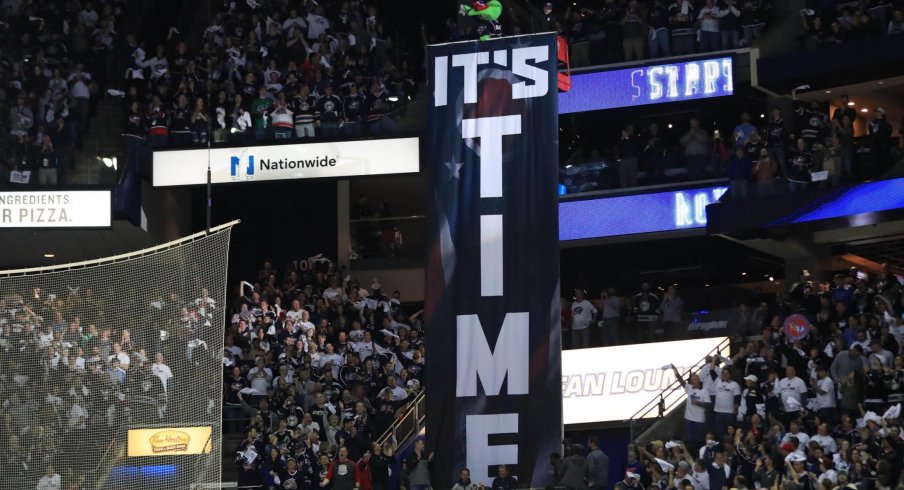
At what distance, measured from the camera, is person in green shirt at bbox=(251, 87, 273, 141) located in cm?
3022

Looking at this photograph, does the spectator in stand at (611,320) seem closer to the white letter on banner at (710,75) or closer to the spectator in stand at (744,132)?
the spectator in stand at (744,132)

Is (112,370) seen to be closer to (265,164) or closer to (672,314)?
(672,314)

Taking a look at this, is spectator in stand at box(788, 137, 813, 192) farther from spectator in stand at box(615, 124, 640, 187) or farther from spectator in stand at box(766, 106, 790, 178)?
spectator in stand at box(615, 124, 640, 187)

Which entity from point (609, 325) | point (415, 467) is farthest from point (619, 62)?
point (415, 467)

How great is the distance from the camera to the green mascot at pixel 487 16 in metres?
22.9

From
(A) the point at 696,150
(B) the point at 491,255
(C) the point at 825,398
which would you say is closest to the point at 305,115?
(A) the point at 696,150

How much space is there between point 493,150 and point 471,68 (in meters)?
1.31

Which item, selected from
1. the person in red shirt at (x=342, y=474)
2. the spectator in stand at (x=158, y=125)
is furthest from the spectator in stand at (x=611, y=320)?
Answer: the spectator in stand at (x=158, y=125)

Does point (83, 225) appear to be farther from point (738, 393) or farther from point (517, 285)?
point (738, 393)

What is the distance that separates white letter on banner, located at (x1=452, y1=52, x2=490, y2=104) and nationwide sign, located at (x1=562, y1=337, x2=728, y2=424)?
5628 mm

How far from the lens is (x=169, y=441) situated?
1927 centimetres

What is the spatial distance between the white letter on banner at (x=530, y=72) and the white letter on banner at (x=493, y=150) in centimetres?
38

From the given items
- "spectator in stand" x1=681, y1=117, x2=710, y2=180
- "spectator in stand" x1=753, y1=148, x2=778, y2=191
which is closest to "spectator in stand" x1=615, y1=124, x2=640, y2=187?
"spectator in stand" x1=681, y1=117, x2=710, y2=180

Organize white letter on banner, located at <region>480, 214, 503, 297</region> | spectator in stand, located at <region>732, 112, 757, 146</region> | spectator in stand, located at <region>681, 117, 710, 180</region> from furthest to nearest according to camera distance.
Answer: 1. spectator in stand, located at <region>681, 117, 710, 180</region>
2. spectator in stand, located at <region>732, 112, 757, 146</region>
3. white letter on banner, located at <region>480, 214, 503, 297</region>
